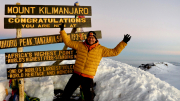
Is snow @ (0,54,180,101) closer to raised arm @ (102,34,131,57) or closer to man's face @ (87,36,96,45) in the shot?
raised arm @ (102,34,131,57)

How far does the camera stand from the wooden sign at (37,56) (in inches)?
184

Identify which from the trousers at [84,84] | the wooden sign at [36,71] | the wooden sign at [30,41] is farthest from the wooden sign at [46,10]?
the trousers at [84,84]

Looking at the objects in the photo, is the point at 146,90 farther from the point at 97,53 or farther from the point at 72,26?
the point at 72,26

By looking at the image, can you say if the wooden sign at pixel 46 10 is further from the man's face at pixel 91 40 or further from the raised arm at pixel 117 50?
the raised arm at pixel 117 50

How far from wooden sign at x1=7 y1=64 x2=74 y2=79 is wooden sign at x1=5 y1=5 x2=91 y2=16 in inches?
69.3

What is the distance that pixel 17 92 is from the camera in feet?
16.7

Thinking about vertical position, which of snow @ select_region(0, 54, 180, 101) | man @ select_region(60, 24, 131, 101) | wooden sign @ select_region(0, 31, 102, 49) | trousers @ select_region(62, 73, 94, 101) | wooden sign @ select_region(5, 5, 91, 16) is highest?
wooden sign @ select_region(5, 5, 91, 16)

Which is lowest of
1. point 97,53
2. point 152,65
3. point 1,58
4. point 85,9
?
point 152,65

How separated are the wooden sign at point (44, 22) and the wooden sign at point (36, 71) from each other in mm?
→ 1356

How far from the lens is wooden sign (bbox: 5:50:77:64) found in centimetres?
466

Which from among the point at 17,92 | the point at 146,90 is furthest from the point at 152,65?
the point at 17,92

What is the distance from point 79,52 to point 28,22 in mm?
1948

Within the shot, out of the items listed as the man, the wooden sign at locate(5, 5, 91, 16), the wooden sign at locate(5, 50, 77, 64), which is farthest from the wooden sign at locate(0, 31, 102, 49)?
the man

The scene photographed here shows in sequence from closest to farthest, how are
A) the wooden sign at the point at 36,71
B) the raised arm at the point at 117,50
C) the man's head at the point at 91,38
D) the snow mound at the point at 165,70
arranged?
the man's head at the point at 91,38
the raised arm at the point at 117,50
the wooden sign at the point at 36,71
the snow mound at the point at 165,70
